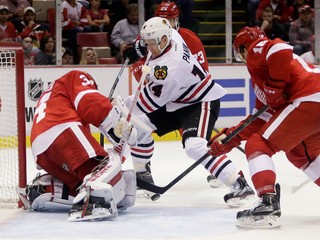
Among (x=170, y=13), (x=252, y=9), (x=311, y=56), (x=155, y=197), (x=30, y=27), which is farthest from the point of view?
(x=252, y=9)

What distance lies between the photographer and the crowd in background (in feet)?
27.9

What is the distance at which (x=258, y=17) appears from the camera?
9.68 metres

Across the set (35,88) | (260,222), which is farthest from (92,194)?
(35,88)

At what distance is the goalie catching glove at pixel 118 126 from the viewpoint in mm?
4625

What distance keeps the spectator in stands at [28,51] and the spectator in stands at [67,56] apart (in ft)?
0.79

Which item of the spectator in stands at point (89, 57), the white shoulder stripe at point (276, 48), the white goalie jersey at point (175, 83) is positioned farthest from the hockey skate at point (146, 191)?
the spectator in stands at point (89, 57)

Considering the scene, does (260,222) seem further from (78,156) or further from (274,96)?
(78,156)

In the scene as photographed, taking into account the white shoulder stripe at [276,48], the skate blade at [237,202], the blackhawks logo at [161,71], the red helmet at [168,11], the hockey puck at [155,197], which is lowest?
the hockey puck at [155,197]

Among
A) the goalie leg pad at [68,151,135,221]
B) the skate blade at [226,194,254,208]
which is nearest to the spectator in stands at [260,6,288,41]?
the skate blade at [226,194,254,208]

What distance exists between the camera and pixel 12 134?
5867 mm

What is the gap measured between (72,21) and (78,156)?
175 inches

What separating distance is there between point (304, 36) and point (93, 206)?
5016 millimetres

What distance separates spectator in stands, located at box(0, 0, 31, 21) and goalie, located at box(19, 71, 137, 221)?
4.00 meters

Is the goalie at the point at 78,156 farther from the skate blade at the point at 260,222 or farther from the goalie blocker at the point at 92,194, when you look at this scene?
the skate blade at the point at 260,222
